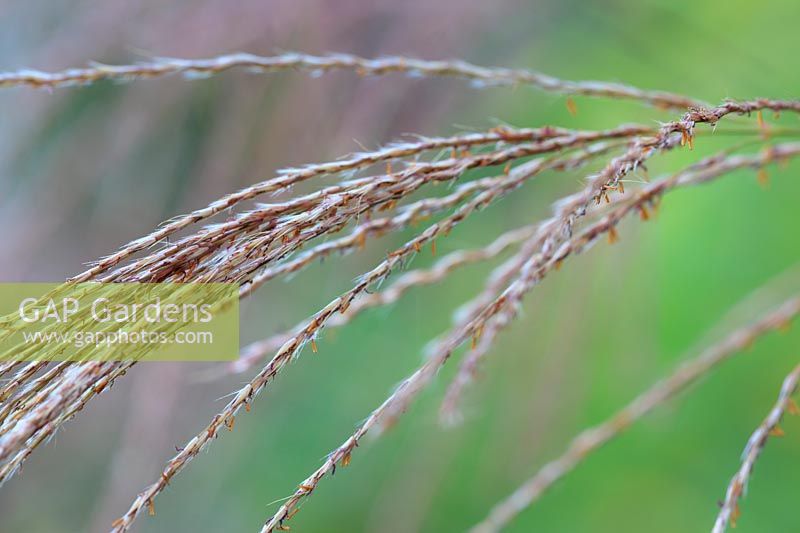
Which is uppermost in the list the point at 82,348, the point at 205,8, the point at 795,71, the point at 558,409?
the point at 205,8

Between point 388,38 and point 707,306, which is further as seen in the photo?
point 707,306

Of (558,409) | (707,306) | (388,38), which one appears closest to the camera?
(558,409)

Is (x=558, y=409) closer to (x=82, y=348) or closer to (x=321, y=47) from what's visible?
(x=321, y=47)

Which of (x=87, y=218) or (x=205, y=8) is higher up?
(x=205, y=8)

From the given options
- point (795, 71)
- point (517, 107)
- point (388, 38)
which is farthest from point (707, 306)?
point (388, 38)

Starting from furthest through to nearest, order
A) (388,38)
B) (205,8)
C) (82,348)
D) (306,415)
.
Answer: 1. (306,415)
2. (388,38)
3. (205,8)
4. (82,348)

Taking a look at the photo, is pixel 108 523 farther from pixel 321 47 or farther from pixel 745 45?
pixel 745 45
